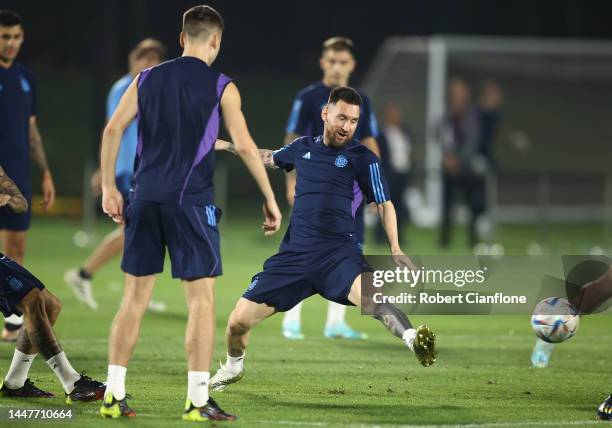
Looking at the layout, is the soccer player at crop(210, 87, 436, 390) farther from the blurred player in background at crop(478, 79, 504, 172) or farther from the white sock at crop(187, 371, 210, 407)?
the blurred player in background at crop(478, 79, 504, 172)

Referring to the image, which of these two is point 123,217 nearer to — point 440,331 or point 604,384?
point 604,384

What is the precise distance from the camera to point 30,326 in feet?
24.3

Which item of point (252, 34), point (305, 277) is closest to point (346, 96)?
point (305, 277)

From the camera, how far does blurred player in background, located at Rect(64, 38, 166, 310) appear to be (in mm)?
11336

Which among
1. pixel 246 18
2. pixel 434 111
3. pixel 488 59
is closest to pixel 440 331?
pixel 434 111

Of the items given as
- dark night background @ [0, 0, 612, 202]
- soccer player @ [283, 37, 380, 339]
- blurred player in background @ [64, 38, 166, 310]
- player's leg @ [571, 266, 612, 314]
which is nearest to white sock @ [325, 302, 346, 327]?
soccer player @ [283, 37, 380, 339]

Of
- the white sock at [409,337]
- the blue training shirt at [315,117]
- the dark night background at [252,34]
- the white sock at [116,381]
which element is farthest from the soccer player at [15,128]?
the dark night background at [252,34]

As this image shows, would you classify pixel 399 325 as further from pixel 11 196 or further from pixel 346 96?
pixel 11 196

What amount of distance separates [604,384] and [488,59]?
16.4m

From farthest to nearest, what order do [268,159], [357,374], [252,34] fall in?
[252,34] < [357,374] < [268,159]

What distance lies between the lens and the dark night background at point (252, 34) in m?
25.8

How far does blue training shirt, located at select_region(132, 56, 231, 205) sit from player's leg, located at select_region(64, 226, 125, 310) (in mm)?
5155

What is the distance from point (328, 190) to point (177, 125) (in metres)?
1.53

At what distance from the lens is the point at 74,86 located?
37.9 m
